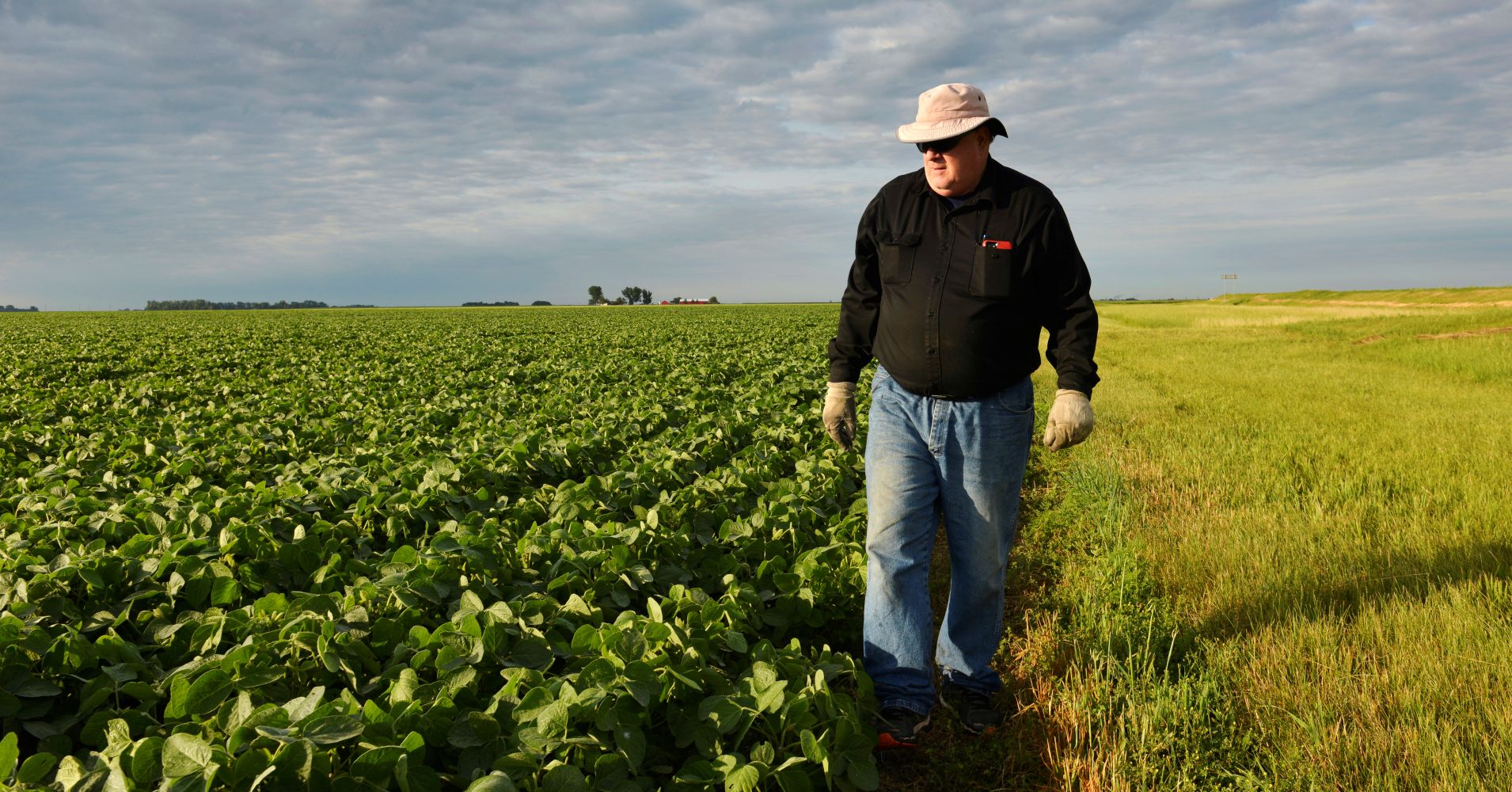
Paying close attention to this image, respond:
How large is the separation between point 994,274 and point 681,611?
1.95m

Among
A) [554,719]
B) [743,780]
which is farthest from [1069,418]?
[554,719]

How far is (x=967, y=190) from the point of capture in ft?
10.8

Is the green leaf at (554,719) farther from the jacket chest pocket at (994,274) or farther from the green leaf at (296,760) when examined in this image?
the jacket chest pocket at (994,274)

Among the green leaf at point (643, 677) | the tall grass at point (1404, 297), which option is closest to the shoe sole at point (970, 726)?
the green leaf at point (643, 677)

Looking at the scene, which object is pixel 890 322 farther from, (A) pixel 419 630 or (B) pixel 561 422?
(B) pixel 561 422

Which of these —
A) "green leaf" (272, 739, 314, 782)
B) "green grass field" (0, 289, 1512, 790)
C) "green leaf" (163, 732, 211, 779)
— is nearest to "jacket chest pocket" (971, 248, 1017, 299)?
"green grass field" (0, 289, 1512, 790)

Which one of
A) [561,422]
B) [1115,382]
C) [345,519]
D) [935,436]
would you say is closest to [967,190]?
[935,436]

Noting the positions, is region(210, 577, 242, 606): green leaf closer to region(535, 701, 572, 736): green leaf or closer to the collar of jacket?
region(535, 701, 572, 736): green leaf

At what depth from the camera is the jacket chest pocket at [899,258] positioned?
11.1ft

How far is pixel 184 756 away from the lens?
2.15 metres

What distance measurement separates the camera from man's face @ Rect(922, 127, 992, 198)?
316 cm

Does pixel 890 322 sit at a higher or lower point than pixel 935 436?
higher

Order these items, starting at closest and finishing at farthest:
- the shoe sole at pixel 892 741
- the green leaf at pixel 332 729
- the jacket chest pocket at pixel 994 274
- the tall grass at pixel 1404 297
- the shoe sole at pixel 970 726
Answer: the green leaf at pixel 332 729, the jacket chest pocket at pixel 994 274, the shoe sole at pixel 892 741, the shoe sole at pixel 970 726, the tall grass at pixel 1404 297

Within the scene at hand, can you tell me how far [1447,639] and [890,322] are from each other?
9.80 feet
